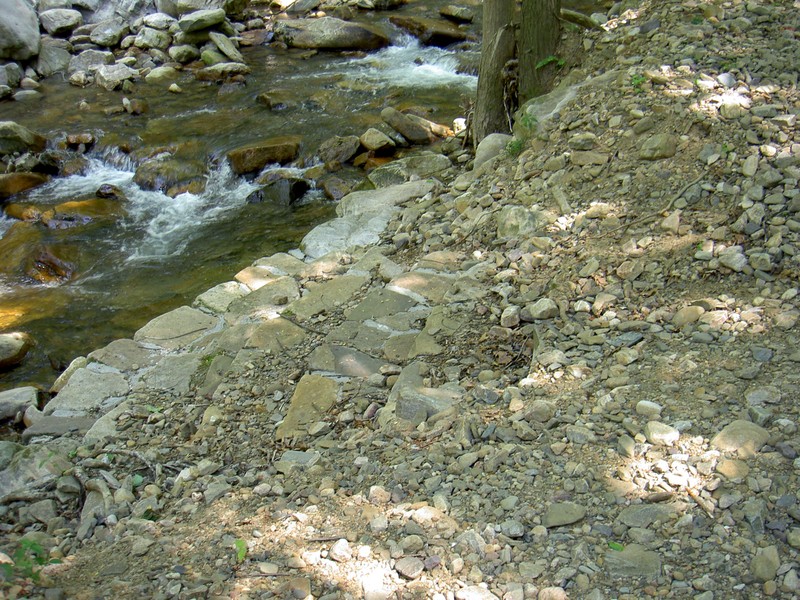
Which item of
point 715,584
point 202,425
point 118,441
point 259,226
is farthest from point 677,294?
point 259,226

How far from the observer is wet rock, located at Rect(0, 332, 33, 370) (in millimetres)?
5781

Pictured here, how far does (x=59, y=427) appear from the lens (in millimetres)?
4359

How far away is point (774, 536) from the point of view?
2287 mm

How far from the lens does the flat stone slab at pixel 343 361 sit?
391 centimetres

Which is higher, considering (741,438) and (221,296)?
(741,438)

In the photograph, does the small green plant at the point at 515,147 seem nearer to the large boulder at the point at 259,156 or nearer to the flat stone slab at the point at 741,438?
the flat stone slab at the point at 741,438

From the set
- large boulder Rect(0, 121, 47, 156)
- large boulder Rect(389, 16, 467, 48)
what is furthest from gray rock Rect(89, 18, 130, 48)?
large boulder Rect(389, 16, 467, 48)

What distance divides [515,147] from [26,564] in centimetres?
A: 411

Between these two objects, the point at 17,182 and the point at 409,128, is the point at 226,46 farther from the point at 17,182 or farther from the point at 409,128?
the point at 409,128

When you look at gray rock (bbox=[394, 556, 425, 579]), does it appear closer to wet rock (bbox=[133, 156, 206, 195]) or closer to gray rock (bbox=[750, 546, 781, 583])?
gray rock (bbox=[750, 546, 781, 583])

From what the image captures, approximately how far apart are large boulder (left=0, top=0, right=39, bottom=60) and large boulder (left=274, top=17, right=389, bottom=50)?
449cm

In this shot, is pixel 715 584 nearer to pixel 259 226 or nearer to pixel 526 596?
pixel 526 596

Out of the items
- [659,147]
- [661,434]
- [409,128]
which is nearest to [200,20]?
[409,128]

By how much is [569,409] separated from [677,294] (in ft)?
3.02
